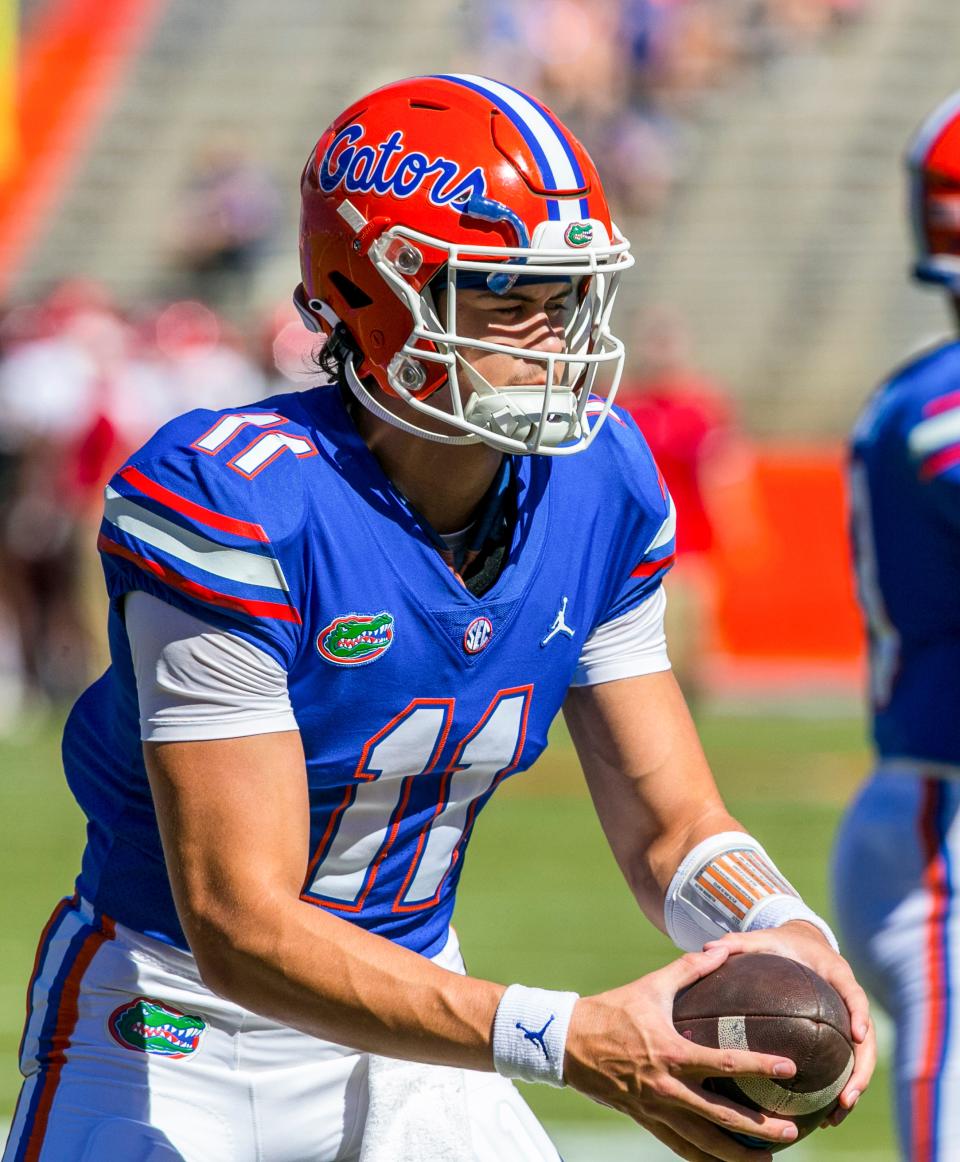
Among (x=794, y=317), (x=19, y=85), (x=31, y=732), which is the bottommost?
(x=31, y=732)

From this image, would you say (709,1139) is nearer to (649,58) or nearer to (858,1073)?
(858,1073)

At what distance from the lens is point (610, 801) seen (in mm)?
2727

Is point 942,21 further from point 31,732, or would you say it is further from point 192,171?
point 31,732

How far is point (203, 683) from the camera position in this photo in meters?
2.28

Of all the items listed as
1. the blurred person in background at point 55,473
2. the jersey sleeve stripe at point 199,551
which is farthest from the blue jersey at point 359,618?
the blurred person in background at point 55,473

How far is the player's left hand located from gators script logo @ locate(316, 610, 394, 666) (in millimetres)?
502

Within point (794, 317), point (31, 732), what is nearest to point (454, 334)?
point (31, 732)

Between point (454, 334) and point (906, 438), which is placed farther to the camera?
point (906, 438)

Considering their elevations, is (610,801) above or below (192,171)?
above

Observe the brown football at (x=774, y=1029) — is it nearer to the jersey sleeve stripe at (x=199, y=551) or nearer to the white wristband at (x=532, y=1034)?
the white wristband at (x=532, y=1034)

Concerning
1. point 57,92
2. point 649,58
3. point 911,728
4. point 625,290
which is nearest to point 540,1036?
→ point 911,728

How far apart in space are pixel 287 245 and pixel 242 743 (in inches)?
591

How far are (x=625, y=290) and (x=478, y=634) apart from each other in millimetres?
14048

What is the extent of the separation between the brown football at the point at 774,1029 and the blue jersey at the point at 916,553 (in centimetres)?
93
